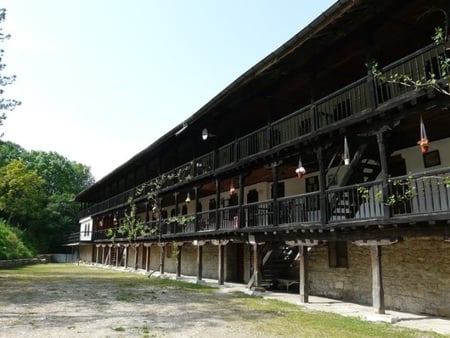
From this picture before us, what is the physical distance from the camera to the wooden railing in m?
10.3

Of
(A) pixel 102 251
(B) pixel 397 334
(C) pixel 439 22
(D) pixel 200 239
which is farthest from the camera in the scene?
(A) pixel 102 251

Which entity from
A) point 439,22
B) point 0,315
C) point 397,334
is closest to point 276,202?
point 397,334

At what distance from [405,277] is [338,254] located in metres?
3.02

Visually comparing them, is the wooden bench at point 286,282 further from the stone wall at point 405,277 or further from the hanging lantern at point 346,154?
the hanging lantern at point 346,154

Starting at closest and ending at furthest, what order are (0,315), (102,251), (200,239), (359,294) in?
(0,315) → (359,294) → (200,239) → (102,251)

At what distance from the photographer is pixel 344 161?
11234mm

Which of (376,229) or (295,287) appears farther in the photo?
(295,287)

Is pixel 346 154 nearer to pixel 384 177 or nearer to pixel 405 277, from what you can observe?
pixel 384 177

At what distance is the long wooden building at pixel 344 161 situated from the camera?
996 centimetres

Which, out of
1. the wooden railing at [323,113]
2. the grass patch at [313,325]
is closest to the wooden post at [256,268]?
the grass patch at [313,325]

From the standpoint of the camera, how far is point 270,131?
14.6m

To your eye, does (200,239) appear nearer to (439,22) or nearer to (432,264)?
(432,264)

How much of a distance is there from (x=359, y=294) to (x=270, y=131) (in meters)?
6.45

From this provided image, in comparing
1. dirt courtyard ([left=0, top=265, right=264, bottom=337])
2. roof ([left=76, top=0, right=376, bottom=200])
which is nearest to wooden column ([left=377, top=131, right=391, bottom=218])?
roof ([left=76, top=0, right=376, bottom=200])
